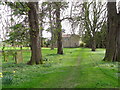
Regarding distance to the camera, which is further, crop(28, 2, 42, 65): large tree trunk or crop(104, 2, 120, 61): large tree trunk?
crop(104, 2, 120, 61): large tree trunk

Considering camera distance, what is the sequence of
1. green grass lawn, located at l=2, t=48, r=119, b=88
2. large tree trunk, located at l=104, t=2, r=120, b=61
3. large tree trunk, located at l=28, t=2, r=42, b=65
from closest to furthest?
green grass lawn, located at l=2, t=48, r=119, b=88
large tree trunk, located at l=28, t=2, r=42, b=65
large tree trunk, located at l=104, t=2, r=120, b=61

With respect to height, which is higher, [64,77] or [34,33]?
[34,33]

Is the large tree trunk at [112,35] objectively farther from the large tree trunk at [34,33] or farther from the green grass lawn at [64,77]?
the large tree trunk at [34,33]

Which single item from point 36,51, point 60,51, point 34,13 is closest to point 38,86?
point 36,51

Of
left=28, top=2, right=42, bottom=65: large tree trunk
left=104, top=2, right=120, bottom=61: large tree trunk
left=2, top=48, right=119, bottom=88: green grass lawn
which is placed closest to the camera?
left=2, top=48, right=119, bottom=88: green grass lawn

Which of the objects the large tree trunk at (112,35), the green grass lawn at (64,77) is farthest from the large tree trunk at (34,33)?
the large tree trunk at (112,35)

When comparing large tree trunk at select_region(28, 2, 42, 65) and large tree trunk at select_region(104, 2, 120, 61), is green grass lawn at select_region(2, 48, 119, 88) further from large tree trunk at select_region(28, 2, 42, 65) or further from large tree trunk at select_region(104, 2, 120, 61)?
large tree trunk at select_region(104, 2, 120, 61)

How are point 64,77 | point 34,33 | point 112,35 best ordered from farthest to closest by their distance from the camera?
point 112,35, point 34,33, point 64,77

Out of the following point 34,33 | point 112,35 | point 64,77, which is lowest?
point 64,77

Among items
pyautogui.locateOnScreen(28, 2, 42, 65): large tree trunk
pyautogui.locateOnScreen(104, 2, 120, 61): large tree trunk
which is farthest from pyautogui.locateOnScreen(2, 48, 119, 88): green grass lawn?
pyautogui.locateOnScreen(104, 2, 120, 61): large tree trunk

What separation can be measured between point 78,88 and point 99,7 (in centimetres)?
2531

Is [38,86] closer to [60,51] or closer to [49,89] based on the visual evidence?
[49,89]

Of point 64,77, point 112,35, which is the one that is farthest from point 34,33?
point 112,35

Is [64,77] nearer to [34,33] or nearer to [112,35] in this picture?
[34,33]
